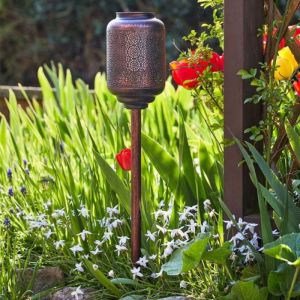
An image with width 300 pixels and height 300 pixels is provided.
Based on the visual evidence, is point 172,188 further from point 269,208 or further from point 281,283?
point 281,283

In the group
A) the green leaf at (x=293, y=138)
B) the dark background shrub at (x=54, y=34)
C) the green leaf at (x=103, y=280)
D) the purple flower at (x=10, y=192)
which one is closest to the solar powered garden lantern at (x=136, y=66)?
the green leaf at (x=103, y=280)

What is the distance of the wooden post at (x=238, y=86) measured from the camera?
→ 2469 mm

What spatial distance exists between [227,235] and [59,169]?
31.5 inches

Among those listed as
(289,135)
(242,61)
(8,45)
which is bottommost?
(8,45)

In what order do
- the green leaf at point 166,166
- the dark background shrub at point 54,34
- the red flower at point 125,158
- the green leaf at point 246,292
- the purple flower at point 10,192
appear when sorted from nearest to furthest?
the green leaf at point 246,292
the red flower at point 125,158
the green leaf at point 166,166
the purple flower at point 10,192
the dark background shrub at point 54,34

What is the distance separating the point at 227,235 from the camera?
97.3 inches

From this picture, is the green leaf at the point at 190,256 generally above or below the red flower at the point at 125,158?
below

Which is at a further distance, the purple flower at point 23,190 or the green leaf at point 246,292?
the purple flower at point 23,190

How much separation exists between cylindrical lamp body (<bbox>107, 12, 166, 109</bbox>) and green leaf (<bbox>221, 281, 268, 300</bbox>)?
584 mm

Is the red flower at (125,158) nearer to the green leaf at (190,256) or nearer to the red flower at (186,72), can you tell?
the red flower at (186,72)

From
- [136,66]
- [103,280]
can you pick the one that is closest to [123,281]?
[103,280]

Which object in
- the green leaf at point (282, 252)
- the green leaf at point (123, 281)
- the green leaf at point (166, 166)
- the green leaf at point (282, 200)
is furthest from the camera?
the green leaf at point (166, 166)

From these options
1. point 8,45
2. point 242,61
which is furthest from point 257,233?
point 8,45

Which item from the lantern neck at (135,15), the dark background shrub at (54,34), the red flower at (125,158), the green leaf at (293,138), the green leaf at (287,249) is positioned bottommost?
the dark background shrub at (54,34)
